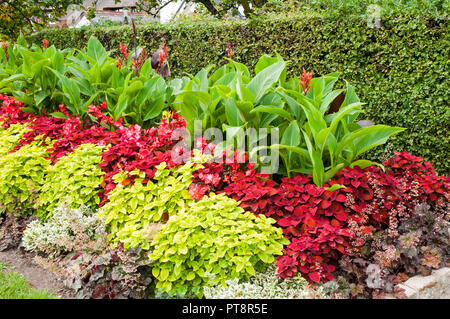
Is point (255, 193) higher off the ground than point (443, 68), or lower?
lower

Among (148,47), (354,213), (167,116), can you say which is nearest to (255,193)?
(354,213)

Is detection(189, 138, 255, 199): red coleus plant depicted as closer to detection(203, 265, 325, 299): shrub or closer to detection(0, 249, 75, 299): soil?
detection(203, 265, 325, 299): shrub

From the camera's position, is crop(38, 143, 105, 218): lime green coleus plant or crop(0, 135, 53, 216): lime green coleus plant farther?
crop(0, 135, 53, 216): lime green coleus plant

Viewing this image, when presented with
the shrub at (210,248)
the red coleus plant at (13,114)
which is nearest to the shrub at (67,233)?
the shrub at (210,248)

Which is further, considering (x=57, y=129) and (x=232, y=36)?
(x=232, y=36)

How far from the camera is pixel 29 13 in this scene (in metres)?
10.5

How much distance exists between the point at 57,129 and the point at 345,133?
2765 mm

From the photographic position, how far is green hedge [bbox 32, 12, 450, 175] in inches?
168

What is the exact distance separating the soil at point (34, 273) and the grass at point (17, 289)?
6 cm

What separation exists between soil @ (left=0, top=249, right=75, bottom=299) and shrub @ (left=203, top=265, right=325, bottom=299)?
0.98 metres

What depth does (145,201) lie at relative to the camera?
9.84 feet

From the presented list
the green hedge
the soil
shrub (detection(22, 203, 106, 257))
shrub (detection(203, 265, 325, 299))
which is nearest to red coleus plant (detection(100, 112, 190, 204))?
shrub (detection(22, 203, 106, 257))

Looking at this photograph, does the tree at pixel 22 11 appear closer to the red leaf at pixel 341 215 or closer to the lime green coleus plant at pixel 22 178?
the lime green coleus plant at pixel 22 178

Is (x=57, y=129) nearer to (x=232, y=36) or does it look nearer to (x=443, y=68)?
(x=232, y=36)
